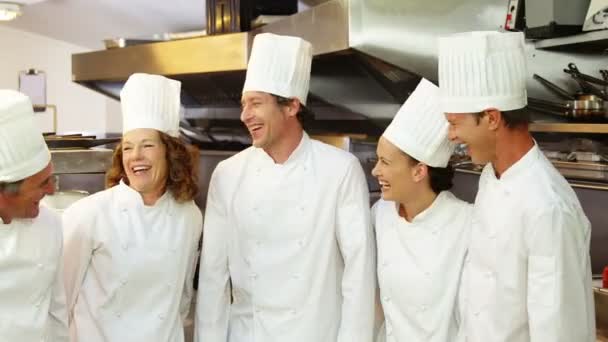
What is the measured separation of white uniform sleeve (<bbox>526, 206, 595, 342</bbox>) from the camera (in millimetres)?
1824

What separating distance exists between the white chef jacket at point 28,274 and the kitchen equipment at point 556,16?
1.76 m

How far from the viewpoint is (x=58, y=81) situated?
8.83 metres

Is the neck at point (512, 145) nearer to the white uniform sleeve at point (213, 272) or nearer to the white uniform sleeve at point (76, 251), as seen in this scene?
the white uniform sleeve at point (213, 272)

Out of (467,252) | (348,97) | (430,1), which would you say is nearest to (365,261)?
(467,252)

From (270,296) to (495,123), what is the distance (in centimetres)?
90

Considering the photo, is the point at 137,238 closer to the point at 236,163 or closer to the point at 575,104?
the point at 236,163

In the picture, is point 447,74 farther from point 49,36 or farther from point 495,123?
point 49,36

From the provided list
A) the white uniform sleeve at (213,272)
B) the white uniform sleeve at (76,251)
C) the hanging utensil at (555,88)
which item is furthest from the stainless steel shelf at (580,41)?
the white uniform sleeve at (76,251)

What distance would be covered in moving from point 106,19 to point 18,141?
207 inches

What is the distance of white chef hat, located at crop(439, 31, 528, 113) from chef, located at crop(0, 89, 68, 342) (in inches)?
41.2

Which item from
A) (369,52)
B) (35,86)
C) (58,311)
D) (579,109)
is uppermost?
(35,86)

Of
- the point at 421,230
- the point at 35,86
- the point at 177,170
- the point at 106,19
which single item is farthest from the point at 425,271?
the point at 35,86

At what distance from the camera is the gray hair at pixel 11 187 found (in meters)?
2.00

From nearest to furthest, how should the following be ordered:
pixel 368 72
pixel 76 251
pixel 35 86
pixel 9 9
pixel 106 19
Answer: pixel 76 251 → pixel 368 72 → pixel 9 9 → pixel 106 19 → pixel 35 86
